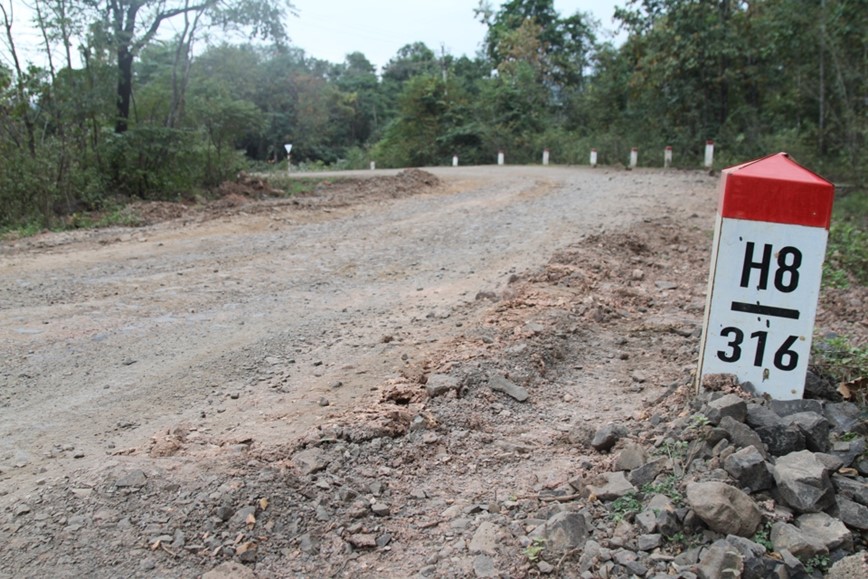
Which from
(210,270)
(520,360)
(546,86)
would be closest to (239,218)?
(210,270)

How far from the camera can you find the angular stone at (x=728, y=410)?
9.87 feet

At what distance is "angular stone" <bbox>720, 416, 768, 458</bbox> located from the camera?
286cm

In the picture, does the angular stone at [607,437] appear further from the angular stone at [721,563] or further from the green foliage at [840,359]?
the green foliage at [840,359]

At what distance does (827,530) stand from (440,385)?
1.98 meters

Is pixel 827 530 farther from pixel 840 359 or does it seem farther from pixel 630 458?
pixel 840 359

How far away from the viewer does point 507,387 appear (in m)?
3.99

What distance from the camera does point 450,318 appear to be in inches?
228

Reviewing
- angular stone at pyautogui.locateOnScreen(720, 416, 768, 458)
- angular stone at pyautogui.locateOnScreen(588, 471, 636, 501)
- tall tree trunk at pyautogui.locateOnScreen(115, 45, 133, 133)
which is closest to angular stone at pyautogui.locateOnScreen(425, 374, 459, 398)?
angular stone at pyautogui.locateOnScreen(588, 471, 636, 501)

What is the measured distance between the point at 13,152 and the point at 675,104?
19671 mm

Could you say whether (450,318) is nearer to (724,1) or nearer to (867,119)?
(867,119)

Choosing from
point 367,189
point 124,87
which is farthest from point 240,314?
point 124,87

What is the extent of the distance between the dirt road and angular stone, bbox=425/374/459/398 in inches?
16.4

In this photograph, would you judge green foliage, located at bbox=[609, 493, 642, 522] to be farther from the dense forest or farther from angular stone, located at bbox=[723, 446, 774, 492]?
the dense forest

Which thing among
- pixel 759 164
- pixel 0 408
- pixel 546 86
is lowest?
pixel 0 408
